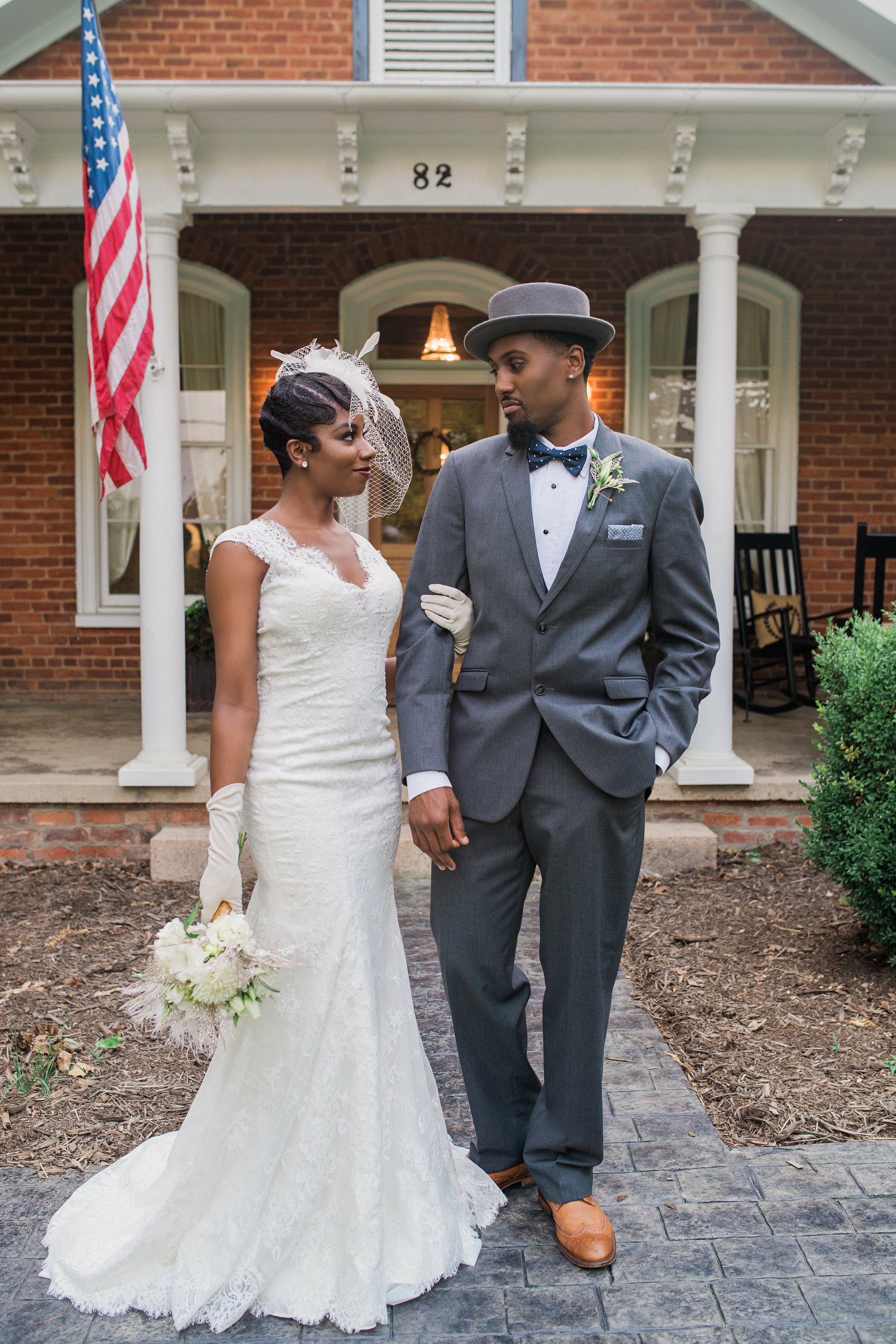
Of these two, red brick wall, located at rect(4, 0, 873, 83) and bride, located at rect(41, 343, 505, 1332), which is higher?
red brick wall, located at rect(4, 0, 873, 83)

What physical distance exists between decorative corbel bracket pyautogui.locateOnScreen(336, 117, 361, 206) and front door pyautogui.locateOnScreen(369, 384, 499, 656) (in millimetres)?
2888

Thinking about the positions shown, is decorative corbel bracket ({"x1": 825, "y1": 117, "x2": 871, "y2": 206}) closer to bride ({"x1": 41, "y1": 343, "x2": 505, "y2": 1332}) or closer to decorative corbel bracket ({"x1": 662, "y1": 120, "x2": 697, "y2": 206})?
decorative corbel bracket ({"x1": 662, "y1": 120, "x2": 697, "y2": 206})

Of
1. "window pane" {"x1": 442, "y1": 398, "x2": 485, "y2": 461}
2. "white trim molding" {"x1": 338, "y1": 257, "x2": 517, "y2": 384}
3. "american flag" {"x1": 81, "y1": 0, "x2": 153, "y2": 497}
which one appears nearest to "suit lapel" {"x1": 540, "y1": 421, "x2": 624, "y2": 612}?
"american flag" {"x1": 81, "y1": 0, "x2": 153, "y2": 497}

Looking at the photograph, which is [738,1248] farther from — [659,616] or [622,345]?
[622,345]

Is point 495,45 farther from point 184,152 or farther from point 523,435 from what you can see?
point 523,435

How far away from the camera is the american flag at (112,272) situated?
4.75 meters

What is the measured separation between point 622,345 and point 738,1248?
6.74 meters

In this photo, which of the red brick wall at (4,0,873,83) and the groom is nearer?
the groom

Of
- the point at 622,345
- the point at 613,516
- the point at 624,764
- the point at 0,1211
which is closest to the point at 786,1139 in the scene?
the point at 624,764

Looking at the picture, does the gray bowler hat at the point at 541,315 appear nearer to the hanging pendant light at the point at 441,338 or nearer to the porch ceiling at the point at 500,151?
the porch ceiling at the point at 500,151

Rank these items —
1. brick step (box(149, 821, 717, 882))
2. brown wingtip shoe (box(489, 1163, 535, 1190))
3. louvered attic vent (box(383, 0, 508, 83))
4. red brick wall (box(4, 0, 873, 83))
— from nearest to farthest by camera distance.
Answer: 1. brown wingtip shoe (box(489, 1163, 535, 1190))
2. brick step (box(149, 821, 717, 882))
3. louvered attic vent (box(383, 0, 508, 83))
4. red brick wall (box(4, 0, 873, 83))

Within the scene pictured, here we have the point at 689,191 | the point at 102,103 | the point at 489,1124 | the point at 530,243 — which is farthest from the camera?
the point at 530,243

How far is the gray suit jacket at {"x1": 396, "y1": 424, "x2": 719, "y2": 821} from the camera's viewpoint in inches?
97.7

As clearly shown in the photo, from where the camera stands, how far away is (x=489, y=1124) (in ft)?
8.94
